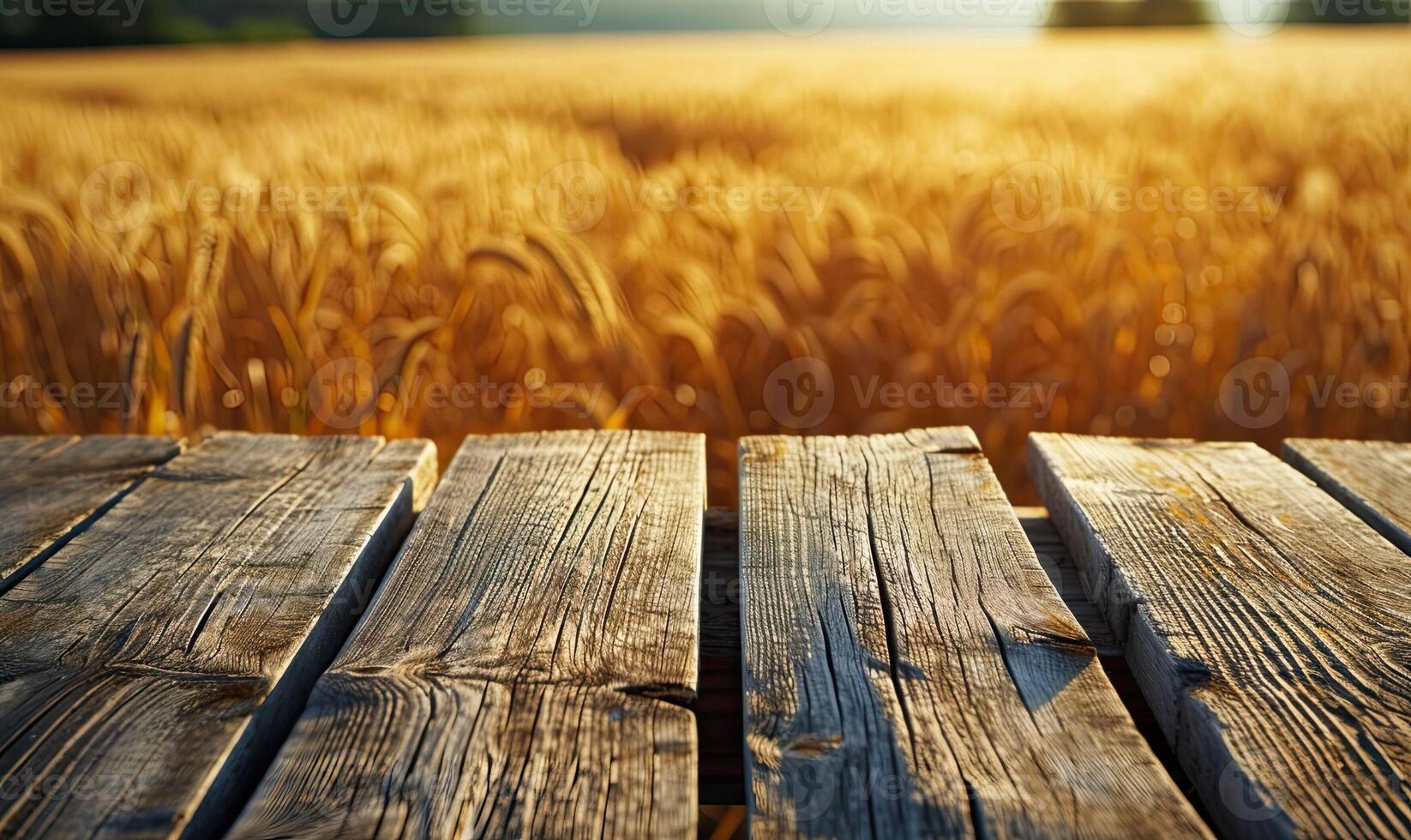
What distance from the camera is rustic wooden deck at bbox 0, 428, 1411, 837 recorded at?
24.4 inches

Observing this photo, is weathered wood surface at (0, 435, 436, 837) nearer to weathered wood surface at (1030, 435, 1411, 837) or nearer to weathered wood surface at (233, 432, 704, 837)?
weathered wood surface at (233, 432, 704, 837)

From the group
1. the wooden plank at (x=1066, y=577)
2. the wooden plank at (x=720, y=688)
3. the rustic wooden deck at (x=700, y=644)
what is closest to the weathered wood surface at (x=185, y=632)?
the rustic wooden deck at (x=700, y=644)

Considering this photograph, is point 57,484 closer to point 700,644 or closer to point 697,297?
point 700,644

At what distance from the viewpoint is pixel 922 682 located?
0.73 meters

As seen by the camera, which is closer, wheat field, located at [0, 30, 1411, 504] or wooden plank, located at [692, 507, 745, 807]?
wooden plank, located at [692, 507, 745, 807]

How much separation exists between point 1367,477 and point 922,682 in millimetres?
755

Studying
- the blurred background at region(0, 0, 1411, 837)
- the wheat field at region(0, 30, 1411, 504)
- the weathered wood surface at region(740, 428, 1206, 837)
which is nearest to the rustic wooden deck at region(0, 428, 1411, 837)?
the weathered wood surface at region(740, 428, 1206, 837)

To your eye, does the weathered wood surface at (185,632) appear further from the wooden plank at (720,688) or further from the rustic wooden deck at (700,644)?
the wooden plank at (720,688)

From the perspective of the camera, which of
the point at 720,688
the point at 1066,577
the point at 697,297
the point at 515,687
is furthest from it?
the point at 697,297

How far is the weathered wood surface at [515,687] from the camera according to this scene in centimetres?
61

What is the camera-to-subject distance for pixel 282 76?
14.9m

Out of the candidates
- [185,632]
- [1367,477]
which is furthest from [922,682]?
[1367,477]

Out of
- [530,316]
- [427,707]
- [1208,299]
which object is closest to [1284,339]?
[1208,299]

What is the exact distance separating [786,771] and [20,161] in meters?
5.56
